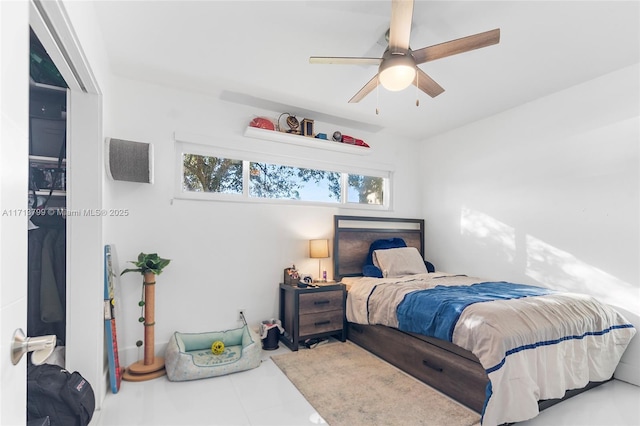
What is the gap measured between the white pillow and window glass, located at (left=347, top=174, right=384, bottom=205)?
30.0 inches

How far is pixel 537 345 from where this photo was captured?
2.03 meters

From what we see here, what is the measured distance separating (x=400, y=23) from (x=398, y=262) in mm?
2690

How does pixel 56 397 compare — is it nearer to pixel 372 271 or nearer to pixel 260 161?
pixel 260 161

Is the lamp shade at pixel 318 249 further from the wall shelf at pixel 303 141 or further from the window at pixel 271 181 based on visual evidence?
the wall shelf at pixel 303 141


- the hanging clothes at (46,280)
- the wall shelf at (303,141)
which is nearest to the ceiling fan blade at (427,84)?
the wall shelf at (303,141)

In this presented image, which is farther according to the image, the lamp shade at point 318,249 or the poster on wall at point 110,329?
the lamp shade at point 318,249

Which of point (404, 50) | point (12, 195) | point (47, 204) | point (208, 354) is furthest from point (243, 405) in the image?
point (404, 50)

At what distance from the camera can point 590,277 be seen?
2920mm

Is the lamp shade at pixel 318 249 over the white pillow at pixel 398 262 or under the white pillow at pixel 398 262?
over

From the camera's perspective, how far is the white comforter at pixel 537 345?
1.88m

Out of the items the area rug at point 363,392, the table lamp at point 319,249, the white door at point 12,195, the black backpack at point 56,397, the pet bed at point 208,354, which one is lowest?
the area rug at point 363,392

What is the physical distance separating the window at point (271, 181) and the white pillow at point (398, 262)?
72 centimetres

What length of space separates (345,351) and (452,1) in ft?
9.76

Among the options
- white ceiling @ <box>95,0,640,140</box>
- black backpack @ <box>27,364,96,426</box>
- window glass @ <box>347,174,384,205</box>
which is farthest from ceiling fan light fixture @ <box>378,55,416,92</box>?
black backpack @ <box>27,364,96,426</box>
